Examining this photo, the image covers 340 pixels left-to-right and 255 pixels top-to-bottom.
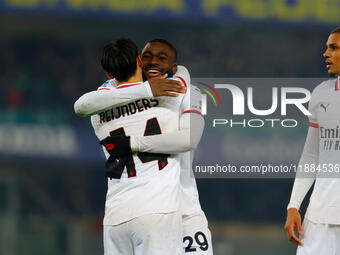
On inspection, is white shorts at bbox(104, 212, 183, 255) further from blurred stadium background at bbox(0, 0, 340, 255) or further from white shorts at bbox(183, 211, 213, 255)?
blurred stadium background at bbox(0, 0, 340, 255)

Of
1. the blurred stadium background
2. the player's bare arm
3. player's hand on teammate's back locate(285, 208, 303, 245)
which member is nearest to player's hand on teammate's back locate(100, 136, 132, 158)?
the player's bare arm

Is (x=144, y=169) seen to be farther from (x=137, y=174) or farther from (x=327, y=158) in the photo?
(x=327, y=158)

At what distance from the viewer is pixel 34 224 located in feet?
41.0

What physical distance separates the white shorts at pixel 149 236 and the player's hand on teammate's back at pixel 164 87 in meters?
0.55

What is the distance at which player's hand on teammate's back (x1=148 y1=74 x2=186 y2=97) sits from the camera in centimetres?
346

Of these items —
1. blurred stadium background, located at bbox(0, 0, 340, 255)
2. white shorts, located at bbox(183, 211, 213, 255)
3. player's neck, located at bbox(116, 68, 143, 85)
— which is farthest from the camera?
blurred stadium background, located at bbox(0, 0, 340, 255)

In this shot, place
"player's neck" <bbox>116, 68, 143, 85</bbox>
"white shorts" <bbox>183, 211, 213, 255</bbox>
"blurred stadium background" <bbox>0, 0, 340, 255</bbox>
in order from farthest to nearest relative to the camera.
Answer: "blurred stadium background" <bbox>0, 0, 340, 255</bbox> → "white shorts" <bbox>183, 211, 213, 255</bbox> → "player's neck" <bbox>116, 68, 143, 85</bbox>

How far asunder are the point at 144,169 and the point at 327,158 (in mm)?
903

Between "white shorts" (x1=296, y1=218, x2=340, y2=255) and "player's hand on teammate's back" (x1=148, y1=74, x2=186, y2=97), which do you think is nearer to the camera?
"player's hand on teammate's back" (x1=148, y1=74, x2=186, y2=97)

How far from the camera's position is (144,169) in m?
3.50

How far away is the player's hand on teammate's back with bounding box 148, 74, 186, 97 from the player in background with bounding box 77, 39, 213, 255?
0.12 metres

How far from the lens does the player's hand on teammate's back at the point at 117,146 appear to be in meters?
3.50

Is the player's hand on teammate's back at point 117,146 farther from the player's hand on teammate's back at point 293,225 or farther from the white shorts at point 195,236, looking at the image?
the player's hand on teammate's back at point 293,225

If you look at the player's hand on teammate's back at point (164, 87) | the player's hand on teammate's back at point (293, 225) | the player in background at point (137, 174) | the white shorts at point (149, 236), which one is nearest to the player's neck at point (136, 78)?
the player in background at point (137, 174)
